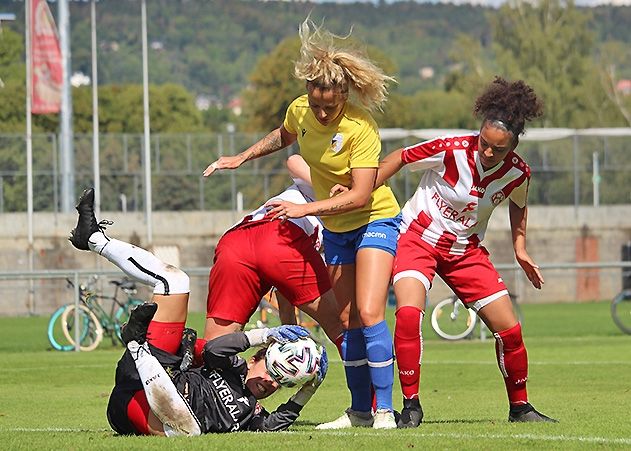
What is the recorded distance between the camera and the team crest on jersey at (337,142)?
9281mm

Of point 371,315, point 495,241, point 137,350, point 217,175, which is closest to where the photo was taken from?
point 137,350

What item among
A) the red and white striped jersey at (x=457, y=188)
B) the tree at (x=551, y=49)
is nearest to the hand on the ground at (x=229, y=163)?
the red and white striped jersey at (x=457, y=188)

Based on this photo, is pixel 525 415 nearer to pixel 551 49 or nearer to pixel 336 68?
pixel 336 68

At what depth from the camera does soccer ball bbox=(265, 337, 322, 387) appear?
864 centimetres

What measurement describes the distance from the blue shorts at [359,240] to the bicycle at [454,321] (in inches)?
525

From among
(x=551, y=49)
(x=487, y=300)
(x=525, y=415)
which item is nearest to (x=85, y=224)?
(x=487, y=300)

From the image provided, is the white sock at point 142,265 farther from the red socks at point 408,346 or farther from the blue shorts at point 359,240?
the red socks at point 408,346

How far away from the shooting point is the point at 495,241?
47.4m

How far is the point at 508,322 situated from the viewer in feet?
31.7

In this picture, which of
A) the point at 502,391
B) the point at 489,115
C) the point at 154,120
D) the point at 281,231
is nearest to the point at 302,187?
the point at 281,231

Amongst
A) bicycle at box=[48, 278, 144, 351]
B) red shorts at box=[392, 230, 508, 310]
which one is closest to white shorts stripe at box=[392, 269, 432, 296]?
red shorts at box=[392, 230, 508, 310]

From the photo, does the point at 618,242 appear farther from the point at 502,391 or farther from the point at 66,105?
the point at 502,391

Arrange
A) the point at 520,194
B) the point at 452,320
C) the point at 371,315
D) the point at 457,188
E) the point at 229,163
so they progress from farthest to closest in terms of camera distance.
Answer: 1. the point at 452,320
2. the point at 229,163
3. the point at 520,194
4. the point at 457,188
5. the point at 371,315

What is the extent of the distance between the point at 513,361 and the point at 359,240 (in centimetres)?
134
